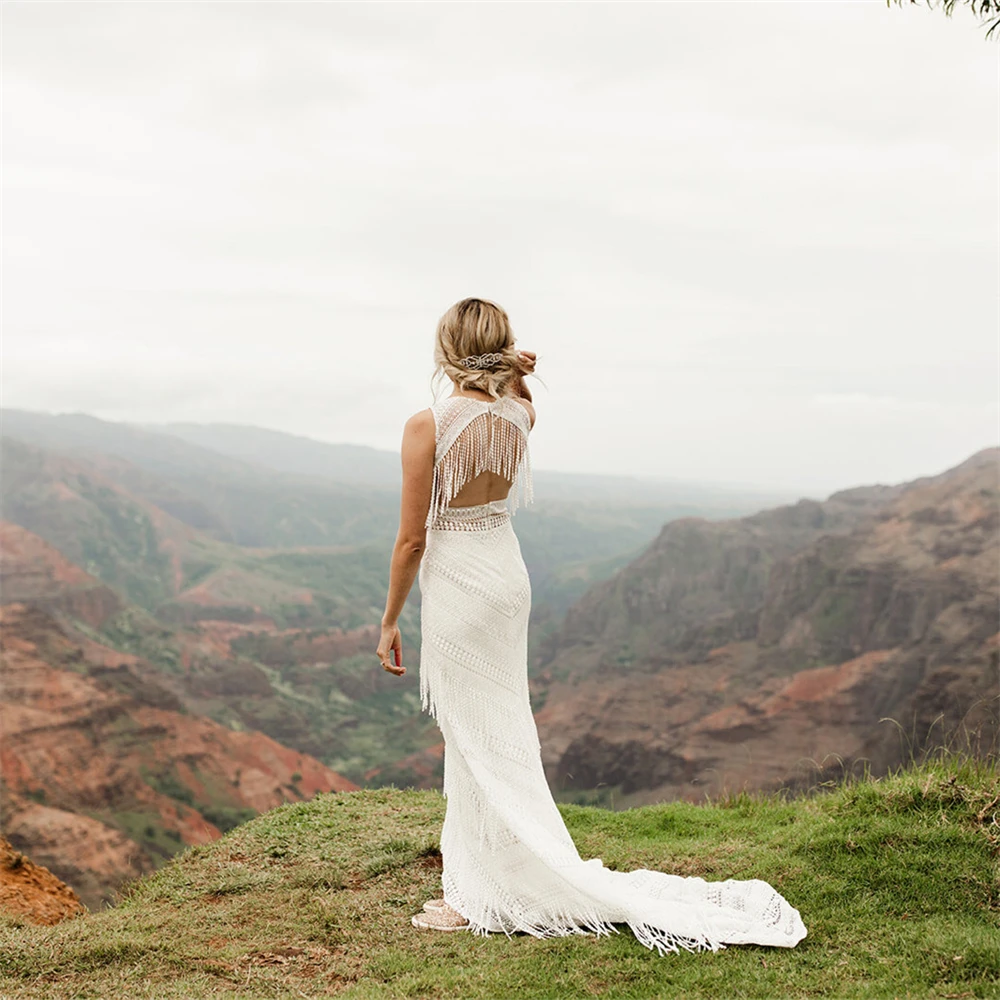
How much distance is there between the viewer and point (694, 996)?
378cm

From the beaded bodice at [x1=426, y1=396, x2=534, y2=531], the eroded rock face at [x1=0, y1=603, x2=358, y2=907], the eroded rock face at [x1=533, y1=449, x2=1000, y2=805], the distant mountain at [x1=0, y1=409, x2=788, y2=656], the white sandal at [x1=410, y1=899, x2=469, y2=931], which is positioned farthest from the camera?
the distant mountain at [x1=0, y1=409, x2=788, y2=656]

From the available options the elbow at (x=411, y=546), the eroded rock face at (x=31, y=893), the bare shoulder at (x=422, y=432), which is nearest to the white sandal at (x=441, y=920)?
the elbow at (x=411, y=546)

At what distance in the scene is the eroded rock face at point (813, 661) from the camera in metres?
46.2

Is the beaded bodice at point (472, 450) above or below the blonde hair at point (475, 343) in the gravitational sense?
below

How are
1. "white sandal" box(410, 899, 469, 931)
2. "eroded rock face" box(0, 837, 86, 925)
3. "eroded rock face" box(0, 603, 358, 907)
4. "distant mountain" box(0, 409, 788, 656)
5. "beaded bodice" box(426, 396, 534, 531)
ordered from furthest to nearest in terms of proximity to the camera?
"distant mountain" box(0, 409, 788, 656), "eroded rock face" box(0, 603, 358, 907), "eroded rock face" box(0, 837, 86, 925), "white sandal" box(410, 899, 469, 931), "beaded bodice" box(426, 396, 534, 531)

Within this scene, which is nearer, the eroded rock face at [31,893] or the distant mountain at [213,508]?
the eroded rock face at [31,893]

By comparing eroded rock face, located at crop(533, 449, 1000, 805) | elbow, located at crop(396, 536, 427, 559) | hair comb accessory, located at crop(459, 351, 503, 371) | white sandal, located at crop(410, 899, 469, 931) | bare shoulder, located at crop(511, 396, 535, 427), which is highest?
hair comb accessory, located at crop(459, 351, 503, 371)

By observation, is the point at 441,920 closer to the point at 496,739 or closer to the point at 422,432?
the point at 496,739

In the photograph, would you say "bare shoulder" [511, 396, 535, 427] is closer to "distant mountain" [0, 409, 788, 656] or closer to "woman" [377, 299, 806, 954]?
"woman" [377, 299, 806, 954]

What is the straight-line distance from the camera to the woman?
4449 millimetres

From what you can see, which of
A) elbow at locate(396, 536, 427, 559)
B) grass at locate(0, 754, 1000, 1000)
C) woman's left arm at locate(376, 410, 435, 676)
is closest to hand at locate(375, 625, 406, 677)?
woman's left arm at locate(376, 410, 435, 676)

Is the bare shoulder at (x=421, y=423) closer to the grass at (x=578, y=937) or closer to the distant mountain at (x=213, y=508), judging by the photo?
the grass at (x=578, y=937)

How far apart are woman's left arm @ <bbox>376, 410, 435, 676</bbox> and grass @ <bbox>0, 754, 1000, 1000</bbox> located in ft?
4.73

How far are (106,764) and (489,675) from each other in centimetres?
4983
